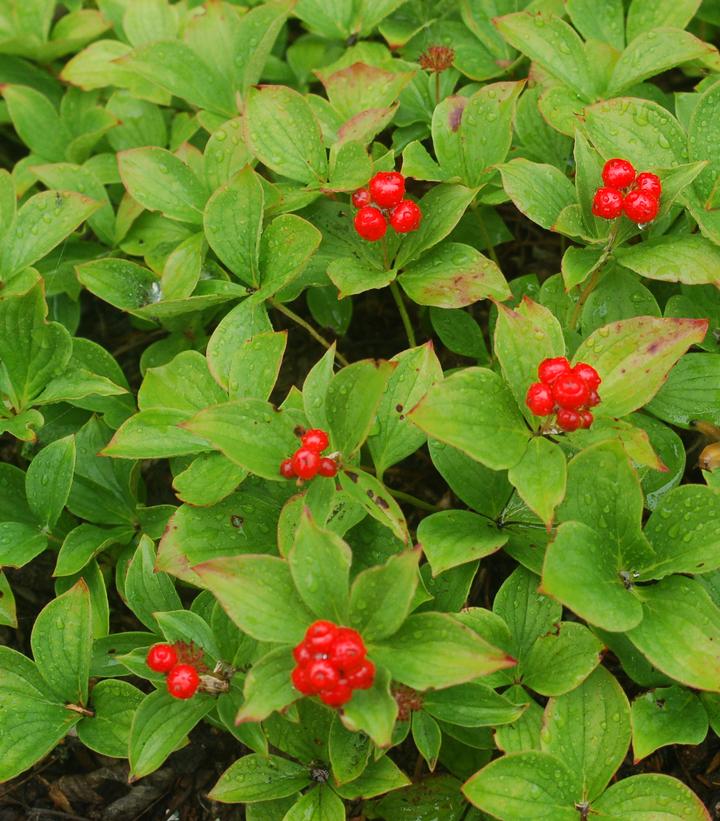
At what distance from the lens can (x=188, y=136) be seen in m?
3.64

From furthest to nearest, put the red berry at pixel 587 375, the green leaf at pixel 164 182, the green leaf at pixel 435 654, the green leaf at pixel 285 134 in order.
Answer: the green leaf at pixel 164 182 < the green leaf at pixel 285 134 < the red berry at pixel 587 375 < the green leaf at pixel 435 654

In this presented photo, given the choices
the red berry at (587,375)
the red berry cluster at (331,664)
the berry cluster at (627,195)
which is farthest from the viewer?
the berry cluster at (627,195)

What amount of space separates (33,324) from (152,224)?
0.80 m

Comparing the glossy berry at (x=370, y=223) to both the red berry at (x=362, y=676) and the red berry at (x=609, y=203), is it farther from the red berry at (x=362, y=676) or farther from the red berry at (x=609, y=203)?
the red berry at (x=362, y=676)

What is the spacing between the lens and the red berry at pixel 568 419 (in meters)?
2.06

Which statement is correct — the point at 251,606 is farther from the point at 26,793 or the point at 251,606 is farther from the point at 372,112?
the point at 372,112

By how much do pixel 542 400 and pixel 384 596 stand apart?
0.62m

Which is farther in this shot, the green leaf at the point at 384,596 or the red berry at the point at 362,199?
the red berry at the point at 362,199

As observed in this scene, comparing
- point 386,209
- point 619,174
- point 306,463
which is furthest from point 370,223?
point 306,463

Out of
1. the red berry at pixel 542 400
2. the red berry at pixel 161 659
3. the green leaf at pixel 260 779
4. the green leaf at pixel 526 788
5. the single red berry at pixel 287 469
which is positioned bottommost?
the green leaf at pixel 260 779

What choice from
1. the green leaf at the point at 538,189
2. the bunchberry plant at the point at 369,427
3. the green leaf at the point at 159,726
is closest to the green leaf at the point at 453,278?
the bunchberry plant at the point at 369,427

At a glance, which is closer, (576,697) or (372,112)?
(576,697)

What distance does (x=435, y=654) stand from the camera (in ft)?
6.51

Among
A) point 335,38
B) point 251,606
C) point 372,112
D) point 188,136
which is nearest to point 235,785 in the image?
point 251,606
